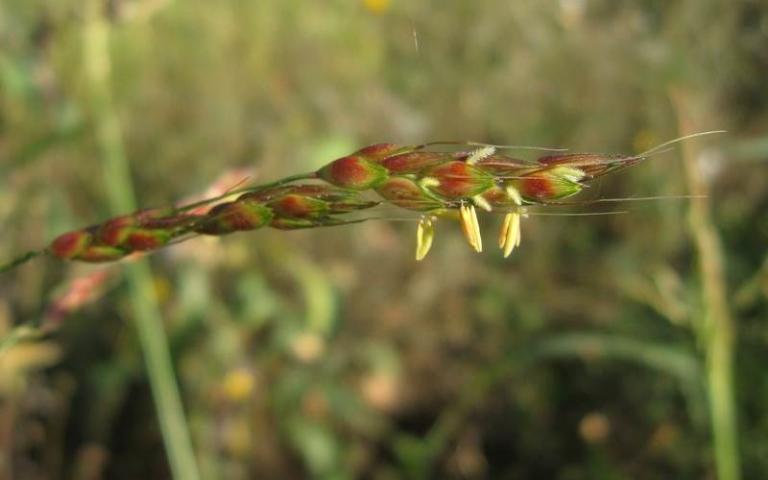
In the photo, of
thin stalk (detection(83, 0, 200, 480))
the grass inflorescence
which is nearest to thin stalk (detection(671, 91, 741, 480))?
the grass inflorescence

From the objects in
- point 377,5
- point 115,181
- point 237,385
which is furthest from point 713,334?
point 377,5

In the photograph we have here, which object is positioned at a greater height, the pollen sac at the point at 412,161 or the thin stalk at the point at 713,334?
the pollen sac at the point at 412,161

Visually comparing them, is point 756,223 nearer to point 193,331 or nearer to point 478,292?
point 478,292

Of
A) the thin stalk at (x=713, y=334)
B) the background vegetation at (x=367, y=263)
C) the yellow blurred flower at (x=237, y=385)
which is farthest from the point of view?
the yellow blurred flower at (x=237, y=385)

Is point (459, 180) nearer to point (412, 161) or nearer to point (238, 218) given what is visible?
point (412, 161)

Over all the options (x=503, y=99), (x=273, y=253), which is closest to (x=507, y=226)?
(x=273, y=253)

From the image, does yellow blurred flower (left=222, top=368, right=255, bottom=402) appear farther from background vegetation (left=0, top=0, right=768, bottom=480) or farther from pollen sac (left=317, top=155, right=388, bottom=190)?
pollen sac (left=317, top=155, right=388, bottom=190)

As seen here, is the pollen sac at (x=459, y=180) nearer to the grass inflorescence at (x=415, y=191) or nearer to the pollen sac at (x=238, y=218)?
the grass inflorescence at (x=415, y=191)

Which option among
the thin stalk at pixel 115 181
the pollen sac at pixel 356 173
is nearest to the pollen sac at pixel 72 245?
the pollen sac at pixel 356 173
